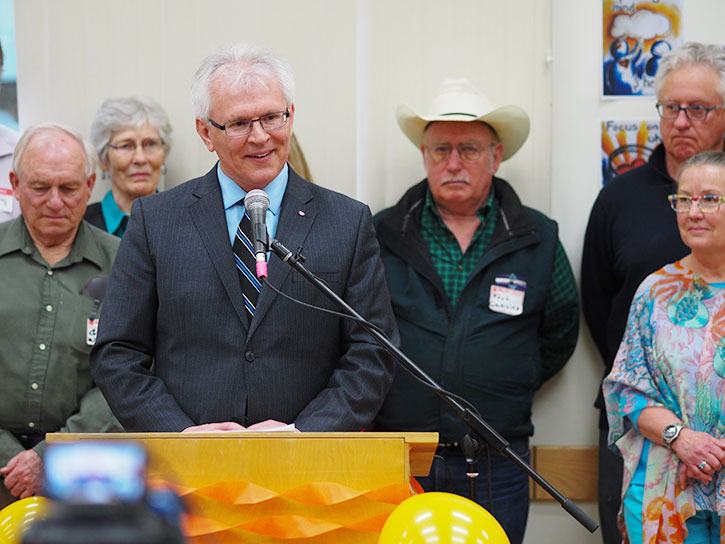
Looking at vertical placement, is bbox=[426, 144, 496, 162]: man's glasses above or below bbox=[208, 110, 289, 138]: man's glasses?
below

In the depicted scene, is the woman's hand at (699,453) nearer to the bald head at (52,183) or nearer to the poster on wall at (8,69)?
the bald head at (52,183)

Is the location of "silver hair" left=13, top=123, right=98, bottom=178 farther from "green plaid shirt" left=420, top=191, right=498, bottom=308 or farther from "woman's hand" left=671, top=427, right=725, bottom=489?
"woman's hand" left=671, top=427, right=725, bottom=489

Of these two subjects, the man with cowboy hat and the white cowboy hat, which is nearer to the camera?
the man with cowboy hat

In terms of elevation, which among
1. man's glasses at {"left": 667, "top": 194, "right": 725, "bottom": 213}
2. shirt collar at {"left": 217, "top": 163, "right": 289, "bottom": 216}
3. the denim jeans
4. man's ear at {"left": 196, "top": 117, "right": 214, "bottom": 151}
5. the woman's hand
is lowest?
the denim jeans

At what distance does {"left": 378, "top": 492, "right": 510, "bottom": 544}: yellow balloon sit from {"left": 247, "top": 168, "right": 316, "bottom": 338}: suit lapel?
0.92m

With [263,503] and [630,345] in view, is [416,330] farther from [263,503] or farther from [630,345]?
[263,503]

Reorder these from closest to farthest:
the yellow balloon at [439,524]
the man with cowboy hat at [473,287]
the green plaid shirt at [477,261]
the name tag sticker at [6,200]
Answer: the yellow balloon at [439,524]
the man with cowboy hat at [473,287]
the green plaid shirt at [477,261]
the name tag sticker at [6,200]

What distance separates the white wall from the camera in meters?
4.37

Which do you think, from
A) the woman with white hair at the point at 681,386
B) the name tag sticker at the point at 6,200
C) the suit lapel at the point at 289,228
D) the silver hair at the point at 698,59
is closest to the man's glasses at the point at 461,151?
the silver hair at the point at 698,59

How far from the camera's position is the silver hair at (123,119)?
13.6ft

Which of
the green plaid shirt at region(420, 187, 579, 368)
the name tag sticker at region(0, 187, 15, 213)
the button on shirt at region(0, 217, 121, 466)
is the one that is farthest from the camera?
the name tag sticker at region(0, 187, 15, 213)

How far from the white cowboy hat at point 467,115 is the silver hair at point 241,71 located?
1.30 metres

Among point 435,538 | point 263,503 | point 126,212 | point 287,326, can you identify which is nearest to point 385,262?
point 126,212

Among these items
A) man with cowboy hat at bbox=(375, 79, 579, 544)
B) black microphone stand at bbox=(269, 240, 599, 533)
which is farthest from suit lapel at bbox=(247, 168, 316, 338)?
man with cowboy hat at bbox=(375, 79, 579, 544)
